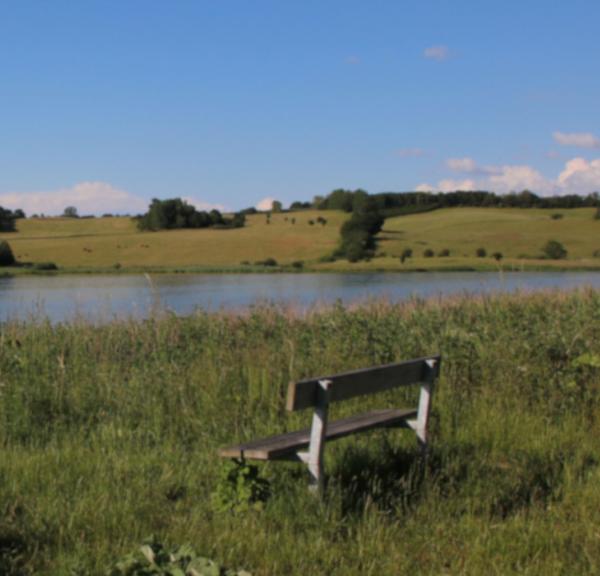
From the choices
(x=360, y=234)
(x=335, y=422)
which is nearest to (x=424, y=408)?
(x=335, y=422)

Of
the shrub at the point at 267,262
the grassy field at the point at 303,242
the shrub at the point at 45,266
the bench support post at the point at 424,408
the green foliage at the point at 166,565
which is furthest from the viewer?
the shrub at the point at 267,262

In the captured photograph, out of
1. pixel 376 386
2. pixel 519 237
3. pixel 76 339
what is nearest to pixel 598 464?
pixel 376 386

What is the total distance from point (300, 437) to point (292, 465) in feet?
1.43

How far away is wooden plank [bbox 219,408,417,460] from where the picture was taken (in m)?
5.01

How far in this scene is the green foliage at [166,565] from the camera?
3.68 m

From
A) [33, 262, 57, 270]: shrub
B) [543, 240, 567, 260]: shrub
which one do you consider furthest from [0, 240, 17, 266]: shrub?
[543, 240, 567, 260]: shrub

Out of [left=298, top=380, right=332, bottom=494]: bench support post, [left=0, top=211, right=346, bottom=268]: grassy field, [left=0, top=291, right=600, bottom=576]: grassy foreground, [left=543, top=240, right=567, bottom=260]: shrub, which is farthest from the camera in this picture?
[left=0, top=211, right=346, bottom=268]: grassy field

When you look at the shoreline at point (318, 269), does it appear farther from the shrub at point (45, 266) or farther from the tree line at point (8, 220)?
the tree line at point (8, 220)

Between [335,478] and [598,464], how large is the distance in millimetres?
2039

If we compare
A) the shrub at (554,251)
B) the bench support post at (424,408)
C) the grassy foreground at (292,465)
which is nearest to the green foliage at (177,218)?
the shrub at (554,251)

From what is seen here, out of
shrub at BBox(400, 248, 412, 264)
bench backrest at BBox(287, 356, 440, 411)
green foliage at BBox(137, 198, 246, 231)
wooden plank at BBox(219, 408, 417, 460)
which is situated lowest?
shrub at BBox(400, 248, 412, 264)

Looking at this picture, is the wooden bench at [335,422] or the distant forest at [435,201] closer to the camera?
the wooden bench at [335,422]

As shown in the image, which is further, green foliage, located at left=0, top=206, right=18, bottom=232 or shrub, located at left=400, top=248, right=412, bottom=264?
green foliage, located at left=0, top=206, right=18, bottom=232

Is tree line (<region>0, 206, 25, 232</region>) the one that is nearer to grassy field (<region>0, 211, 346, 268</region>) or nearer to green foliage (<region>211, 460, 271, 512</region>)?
grassy field (<region>0, 211, 346, 268</region>)
